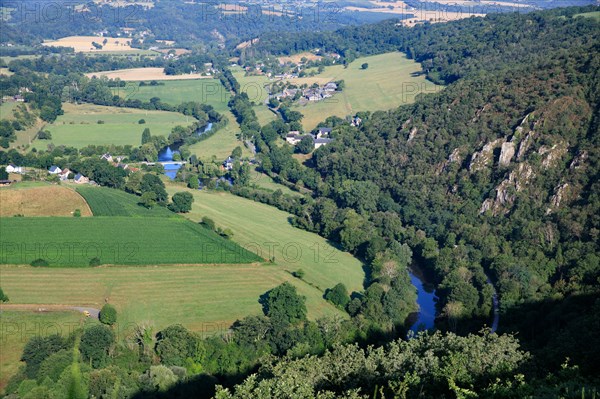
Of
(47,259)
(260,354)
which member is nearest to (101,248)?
(47,259)

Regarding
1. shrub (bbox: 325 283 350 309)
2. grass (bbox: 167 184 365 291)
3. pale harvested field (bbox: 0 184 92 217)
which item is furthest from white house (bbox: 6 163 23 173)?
shrub (bbox: 325 283 350 309)

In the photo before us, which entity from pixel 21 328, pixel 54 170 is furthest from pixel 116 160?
pixel 21 328

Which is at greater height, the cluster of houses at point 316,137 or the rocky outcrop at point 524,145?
the rocky outcrop at point 524,145

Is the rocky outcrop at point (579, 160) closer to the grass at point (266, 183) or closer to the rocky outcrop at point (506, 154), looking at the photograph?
the rocky outcrop at point (506, 154)

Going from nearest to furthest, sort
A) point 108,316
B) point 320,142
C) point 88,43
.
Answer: point 108,316, point 320,142, point 88,43

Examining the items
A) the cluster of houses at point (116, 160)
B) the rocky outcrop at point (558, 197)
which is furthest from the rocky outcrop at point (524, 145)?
the cluster of houses at point (116, 160)

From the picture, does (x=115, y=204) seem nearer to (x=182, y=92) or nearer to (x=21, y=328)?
(x=21, y=328)

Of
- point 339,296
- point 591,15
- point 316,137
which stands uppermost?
point 591,15
